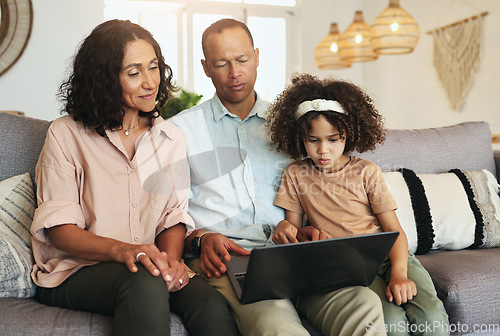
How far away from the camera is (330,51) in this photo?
433 cm

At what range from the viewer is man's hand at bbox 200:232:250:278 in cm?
141

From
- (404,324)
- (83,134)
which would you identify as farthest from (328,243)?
(83,134)

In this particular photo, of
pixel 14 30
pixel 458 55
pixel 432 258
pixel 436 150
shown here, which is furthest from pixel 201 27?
pixel 432 258

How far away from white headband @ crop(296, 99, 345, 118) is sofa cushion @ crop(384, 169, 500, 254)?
0.42 metres

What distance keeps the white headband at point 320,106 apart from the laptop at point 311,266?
1.88ft

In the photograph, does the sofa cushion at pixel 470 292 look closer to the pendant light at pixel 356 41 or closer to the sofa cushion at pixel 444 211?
→ the sofa cushion at pixel 444 211

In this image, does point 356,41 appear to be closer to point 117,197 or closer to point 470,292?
point 470,292

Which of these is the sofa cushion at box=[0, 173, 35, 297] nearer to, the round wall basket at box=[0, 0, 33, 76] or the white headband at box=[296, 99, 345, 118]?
the white headband at box=[296, 99, 345, 118]

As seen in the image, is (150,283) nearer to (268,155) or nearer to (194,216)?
(194,216)

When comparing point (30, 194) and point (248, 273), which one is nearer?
point (248, 273)

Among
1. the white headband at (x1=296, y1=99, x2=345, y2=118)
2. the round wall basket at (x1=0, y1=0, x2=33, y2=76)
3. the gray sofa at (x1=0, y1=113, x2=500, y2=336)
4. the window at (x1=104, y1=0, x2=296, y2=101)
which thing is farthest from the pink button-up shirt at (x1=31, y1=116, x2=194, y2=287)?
the window at (x1=104, y1=0, x2=296, y2=101)

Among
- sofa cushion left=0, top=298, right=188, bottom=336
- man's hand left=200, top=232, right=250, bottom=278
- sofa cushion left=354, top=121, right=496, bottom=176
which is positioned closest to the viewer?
sofa cushion left=0, top=298, right=188, bottom=336

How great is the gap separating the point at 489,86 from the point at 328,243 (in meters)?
3.73

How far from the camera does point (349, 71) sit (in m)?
6.24
